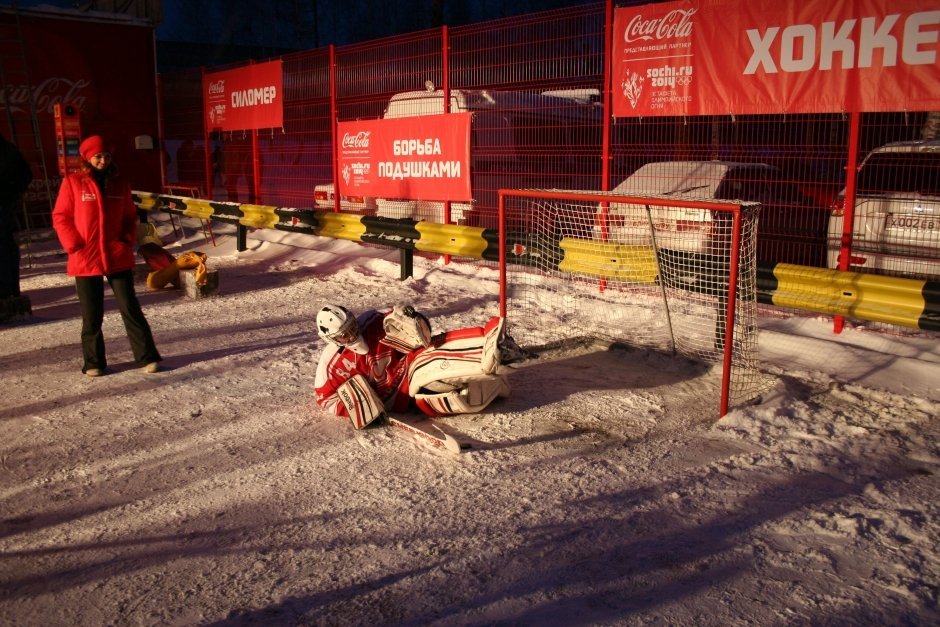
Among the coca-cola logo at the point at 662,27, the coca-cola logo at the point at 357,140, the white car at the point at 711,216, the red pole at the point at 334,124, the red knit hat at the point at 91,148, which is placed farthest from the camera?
the red pole at the point at 334,124

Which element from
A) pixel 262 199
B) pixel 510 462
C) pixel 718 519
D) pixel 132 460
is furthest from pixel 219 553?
pixel 262 199

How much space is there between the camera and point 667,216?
7.13 metres

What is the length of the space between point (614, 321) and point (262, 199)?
8.99 m

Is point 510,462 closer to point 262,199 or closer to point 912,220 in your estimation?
point 912,220

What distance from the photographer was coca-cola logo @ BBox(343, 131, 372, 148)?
1153 cm

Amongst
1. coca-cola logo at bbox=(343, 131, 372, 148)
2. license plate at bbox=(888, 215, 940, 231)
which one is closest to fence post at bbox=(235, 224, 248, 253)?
coca-cola logo at bbox=(343, 131, 372, 148)

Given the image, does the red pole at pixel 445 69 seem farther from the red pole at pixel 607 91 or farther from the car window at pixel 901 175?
the car window at pixel 901 175

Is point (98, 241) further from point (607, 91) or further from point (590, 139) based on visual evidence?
point (590, 139)

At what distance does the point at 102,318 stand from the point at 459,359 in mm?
3197

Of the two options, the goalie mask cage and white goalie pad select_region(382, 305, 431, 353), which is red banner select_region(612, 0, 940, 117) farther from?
white goalie pad select_region(382, 305, 431, 353)

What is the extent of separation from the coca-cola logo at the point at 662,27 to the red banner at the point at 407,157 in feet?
7.49

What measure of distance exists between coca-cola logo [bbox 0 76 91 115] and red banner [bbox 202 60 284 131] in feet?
9.45

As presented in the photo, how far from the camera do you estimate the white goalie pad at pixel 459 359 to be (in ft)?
16.7

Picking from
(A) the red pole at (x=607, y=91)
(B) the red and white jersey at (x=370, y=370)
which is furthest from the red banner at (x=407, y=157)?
(B) the red and white jersey at (x=370, y=370)
